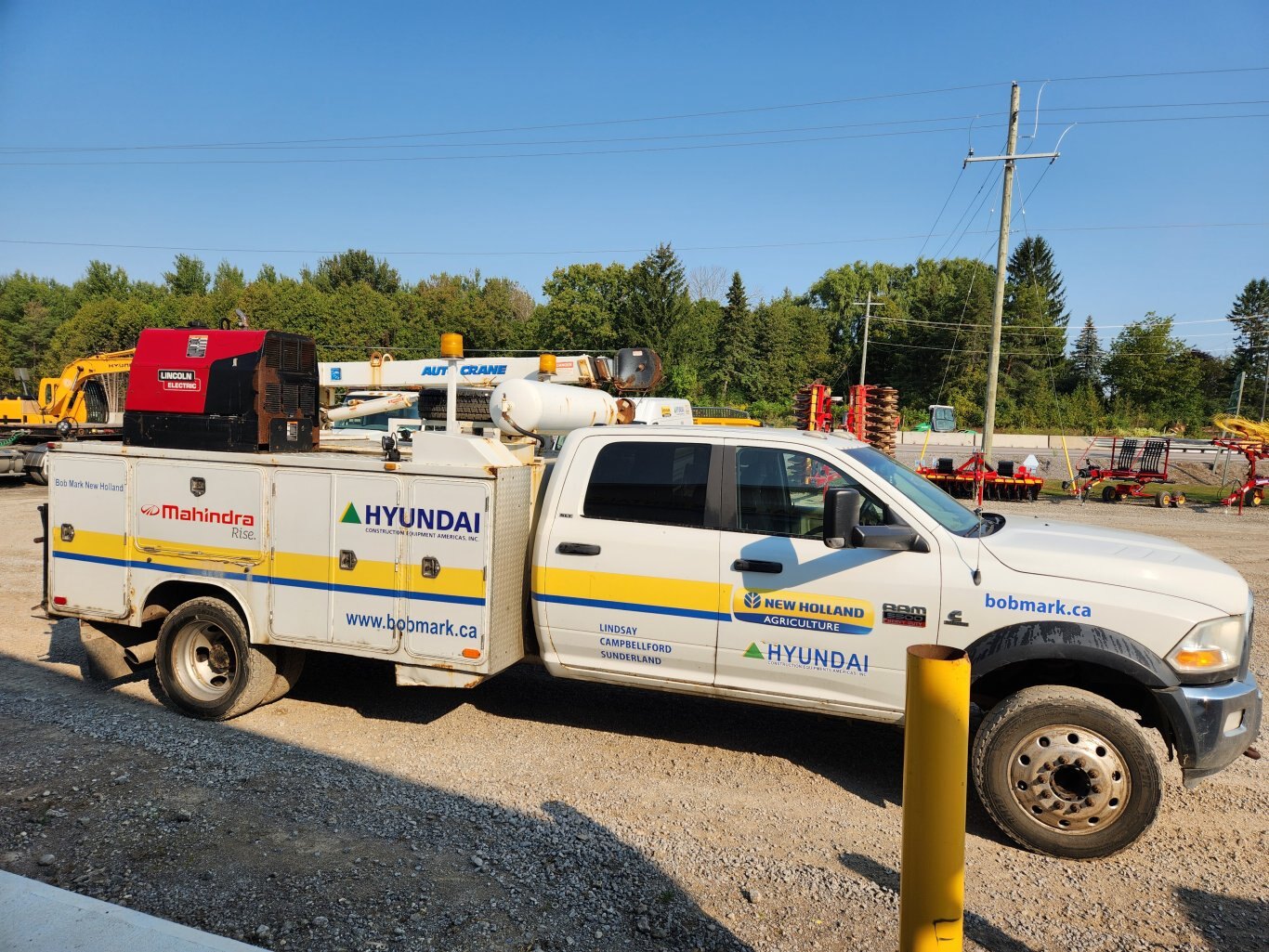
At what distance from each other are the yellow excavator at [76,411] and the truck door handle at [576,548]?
21.5 m

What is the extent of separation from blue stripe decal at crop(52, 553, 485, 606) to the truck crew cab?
2 cm

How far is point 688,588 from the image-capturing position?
4.93m

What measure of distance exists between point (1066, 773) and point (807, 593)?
1.55m

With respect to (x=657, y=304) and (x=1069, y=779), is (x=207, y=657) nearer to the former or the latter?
(x=1069, y=779)

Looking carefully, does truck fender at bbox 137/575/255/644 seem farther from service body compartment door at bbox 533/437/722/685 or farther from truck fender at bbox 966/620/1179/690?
truck fender at bbox 966/620/1179/690

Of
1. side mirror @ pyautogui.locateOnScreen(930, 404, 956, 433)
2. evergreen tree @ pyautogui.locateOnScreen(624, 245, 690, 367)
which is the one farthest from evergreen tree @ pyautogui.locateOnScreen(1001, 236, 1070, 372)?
evergreen tree @ pyautogui.locateOnScreen(624, 245, 690, 367)

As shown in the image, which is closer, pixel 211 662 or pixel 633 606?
pixel 633 606

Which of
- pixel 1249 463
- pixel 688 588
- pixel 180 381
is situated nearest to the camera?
pixel 688 588

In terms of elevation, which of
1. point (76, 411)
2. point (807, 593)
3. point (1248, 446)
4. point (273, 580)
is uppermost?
A: point (1248, 446)

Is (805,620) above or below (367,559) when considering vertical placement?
below

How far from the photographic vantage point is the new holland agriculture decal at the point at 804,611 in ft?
A: 15.2

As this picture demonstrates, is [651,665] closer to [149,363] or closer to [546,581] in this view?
[546,581]

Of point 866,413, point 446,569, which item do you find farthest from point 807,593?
point 866,413

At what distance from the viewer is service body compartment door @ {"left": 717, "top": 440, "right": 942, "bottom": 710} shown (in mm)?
4590
